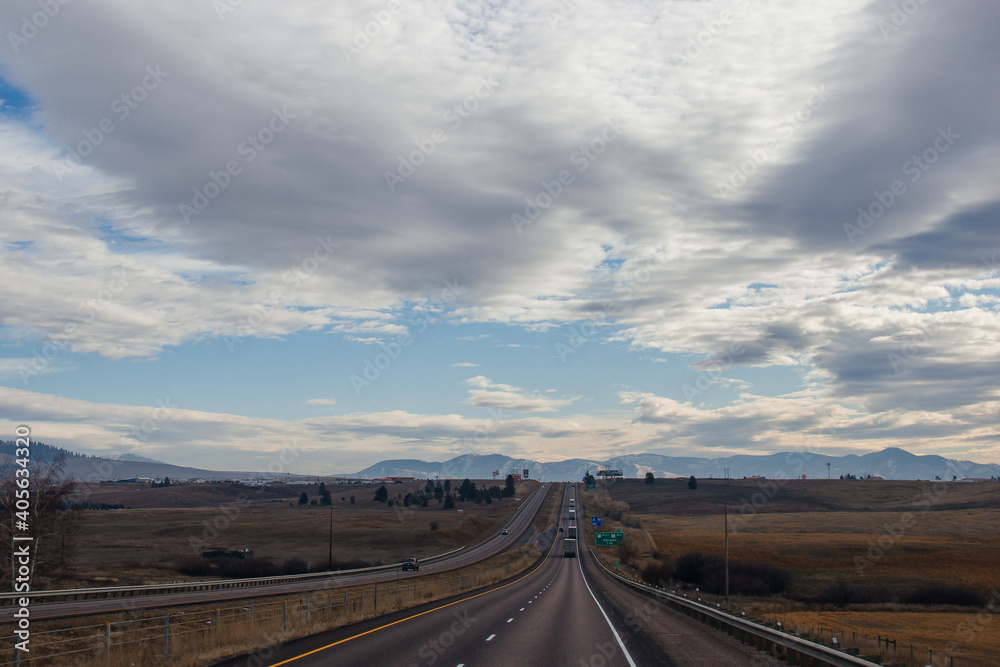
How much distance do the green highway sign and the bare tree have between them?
245ft

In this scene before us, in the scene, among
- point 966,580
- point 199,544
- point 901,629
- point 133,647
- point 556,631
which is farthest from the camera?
point 199,544

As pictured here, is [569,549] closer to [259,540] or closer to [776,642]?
[259,540]

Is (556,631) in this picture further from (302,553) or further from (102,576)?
(302,553)

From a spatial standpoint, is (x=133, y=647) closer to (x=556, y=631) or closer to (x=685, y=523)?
(x=556, y=631)

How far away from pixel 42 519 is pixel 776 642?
57.6m

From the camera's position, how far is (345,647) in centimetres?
1898

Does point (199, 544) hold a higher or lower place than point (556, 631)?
lower

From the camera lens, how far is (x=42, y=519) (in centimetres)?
5675

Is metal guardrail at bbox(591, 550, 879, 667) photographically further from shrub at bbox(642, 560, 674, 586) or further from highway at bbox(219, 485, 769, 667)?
shrub at bbox(642, 560, 674, 586)

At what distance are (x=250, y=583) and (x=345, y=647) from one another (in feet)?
157

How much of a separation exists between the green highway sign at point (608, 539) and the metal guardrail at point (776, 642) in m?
84.3

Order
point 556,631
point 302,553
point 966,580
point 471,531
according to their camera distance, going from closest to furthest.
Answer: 1. point 556,631
2. point 966,580
3. point 302,553
4. point 471,531

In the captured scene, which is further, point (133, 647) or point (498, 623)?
point (498, 623)

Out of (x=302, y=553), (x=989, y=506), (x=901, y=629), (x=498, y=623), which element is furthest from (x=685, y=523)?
(x=498, y=623)
